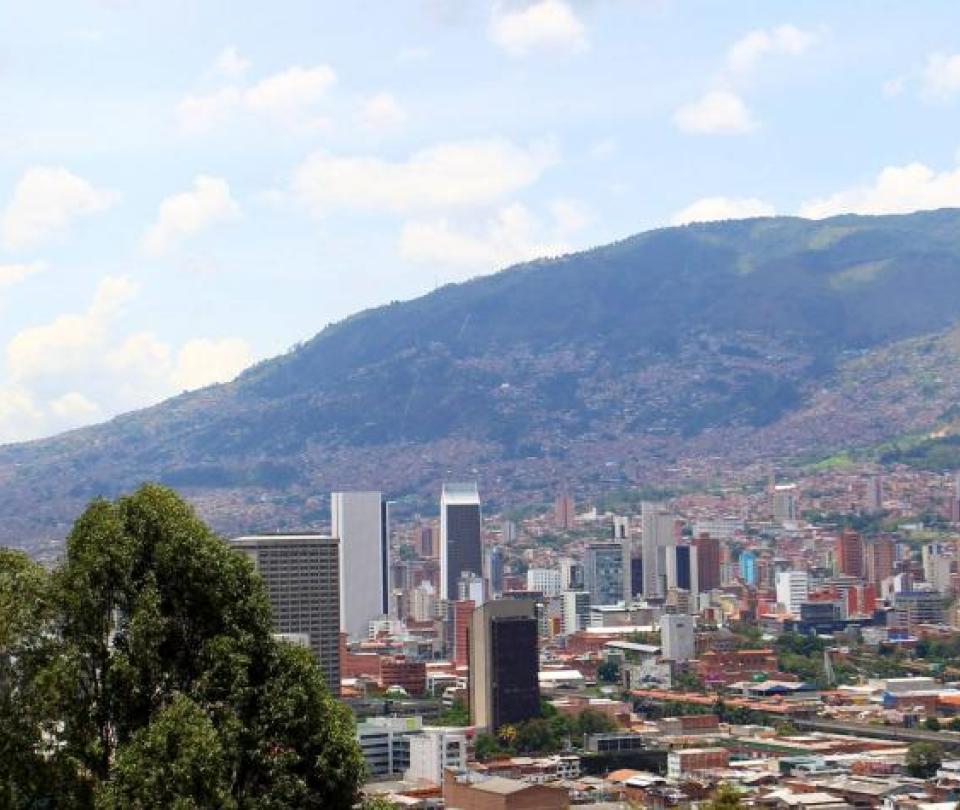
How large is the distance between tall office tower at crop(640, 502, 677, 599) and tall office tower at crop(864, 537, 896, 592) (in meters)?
13.4

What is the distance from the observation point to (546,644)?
4437 inches

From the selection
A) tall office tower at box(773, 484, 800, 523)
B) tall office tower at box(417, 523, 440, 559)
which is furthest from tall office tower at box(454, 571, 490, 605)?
tall office tower at box(773, 484, 800, 523)

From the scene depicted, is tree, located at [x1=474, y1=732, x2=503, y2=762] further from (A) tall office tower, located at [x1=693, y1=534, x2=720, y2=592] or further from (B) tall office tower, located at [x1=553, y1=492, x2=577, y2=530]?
(B) tall office tower, located at [x1=553, y1=492, x2=577, y2=530]

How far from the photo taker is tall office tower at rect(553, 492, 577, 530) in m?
179

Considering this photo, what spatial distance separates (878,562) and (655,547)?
15.7 m

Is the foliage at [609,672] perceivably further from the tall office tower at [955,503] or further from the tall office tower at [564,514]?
the tall office tower at [564,514]

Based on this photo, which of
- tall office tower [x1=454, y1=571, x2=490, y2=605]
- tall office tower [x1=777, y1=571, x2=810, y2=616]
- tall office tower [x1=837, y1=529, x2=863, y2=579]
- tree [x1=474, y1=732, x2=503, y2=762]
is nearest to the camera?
tree [x1=474, y1=732, x2=503, y2=762]

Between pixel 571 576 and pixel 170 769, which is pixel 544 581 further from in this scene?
pixel 170 769

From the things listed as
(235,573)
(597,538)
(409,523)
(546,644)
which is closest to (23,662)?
(235,573)

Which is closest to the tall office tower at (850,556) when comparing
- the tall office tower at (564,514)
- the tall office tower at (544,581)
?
the tall office tower at (544,581)

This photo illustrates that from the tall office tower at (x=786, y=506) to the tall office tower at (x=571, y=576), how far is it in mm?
31757

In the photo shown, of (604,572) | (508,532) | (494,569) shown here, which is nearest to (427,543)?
(508,532)

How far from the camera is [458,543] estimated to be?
14125cm

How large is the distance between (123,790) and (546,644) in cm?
9915
